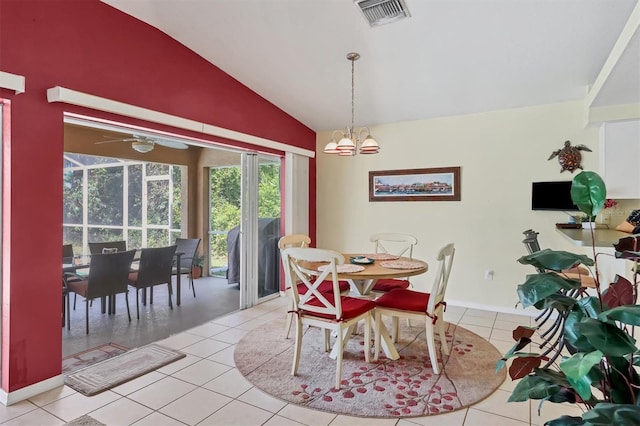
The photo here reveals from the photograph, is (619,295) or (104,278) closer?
(619,295)

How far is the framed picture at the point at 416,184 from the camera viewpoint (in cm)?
451

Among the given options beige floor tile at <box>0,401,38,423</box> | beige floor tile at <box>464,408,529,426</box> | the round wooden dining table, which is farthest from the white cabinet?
beige floor tile at <box>0,401,38,423</box>

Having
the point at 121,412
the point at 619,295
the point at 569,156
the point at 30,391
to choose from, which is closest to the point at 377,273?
the point at 619,295

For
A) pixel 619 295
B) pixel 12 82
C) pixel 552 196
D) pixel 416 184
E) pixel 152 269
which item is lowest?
pixel 152 269

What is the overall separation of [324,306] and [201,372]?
110cm

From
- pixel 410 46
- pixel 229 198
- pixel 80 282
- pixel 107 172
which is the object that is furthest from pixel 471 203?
pixel 107 172

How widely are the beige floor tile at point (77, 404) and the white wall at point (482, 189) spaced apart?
11.7 ft

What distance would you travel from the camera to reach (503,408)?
2246 millimetres

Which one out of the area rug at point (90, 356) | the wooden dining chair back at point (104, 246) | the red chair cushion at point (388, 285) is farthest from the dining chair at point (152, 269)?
the red chair cushion at point (388, 285)

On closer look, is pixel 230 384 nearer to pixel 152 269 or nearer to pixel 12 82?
pixel 152 269

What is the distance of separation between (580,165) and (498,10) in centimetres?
208

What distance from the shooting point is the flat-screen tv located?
3.83 m

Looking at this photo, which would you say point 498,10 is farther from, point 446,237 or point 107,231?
point 107,231

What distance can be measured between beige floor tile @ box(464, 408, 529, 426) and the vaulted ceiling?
7.90 ft
